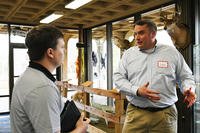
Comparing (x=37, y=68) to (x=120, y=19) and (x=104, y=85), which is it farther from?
(x=104, y=85)

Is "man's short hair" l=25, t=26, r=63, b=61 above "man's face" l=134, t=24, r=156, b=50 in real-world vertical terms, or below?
below

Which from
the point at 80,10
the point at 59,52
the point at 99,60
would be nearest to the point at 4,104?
the point at 99,60

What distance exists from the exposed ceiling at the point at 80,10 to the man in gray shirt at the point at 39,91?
3169 millimetres

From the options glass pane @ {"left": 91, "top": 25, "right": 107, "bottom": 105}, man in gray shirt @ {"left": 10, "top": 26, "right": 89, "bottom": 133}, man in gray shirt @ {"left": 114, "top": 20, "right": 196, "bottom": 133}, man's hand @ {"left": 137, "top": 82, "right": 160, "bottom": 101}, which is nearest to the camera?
man in gray shirt @ {"left": 10, "top": 26, "right": 89, "bottom": 133}

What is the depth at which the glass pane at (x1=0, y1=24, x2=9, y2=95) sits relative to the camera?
659cm

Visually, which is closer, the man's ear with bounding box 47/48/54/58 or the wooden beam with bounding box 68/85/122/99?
the man's ear with bounding box 47/48/54/58

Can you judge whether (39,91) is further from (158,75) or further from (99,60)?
(99,60)

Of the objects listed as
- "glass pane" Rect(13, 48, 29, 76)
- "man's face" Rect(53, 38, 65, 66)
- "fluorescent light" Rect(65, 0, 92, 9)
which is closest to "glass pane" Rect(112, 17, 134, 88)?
"fluorescent light" Rect(65, 0, 92, 9)

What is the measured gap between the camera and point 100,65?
6.41 meters

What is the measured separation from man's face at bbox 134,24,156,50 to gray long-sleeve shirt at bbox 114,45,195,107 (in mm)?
69

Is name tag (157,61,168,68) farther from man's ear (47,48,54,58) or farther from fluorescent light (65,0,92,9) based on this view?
fluorescent light (65,0,92,9)

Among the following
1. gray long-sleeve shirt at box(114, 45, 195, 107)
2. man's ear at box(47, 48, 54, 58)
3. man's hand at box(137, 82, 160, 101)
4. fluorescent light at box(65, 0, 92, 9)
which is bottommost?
man's hand at box(137, 82, 160, 101)

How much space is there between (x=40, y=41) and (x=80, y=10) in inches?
155

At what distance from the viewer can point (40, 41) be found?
1.19m
